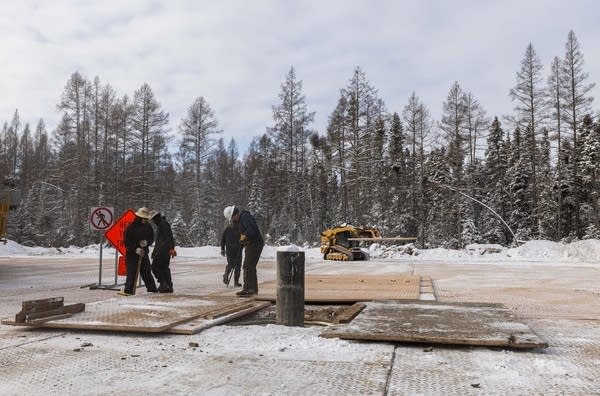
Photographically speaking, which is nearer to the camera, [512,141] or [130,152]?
[130,152]

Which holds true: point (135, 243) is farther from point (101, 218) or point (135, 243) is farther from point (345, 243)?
point (345, 243)

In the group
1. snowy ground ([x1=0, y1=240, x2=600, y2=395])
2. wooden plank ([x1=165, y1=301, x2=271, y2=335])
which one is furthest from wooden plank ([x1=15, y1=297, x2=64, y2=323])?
wooden plank ([x1=165, y1=301, x2=271, y2=335])

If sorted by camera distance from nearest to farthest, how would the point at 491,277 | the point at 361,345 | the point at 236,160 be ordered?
the point at 361,345
the point at 491,277
the point at 236,160

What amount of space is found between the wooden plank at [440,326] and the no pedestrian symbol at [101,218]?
21.0 ft

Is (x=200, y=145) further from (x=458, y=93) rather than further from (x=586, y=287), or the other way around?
(x=586, y=287)

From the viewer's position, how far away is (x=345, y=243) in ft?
78.9

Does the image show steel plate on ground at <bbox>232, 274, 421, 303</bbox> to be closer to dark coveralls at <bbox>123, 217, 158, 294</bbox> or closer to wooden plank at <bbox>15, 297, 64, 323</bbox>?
dark coveralls at <bbox>123, 217, 158, 294</bbox>

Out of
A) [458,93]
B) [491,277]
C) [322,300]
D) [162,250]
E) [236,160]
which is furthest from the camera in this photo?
[236,160]

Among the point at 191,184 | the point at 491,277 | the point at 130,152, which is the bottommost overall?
the point at 491,277

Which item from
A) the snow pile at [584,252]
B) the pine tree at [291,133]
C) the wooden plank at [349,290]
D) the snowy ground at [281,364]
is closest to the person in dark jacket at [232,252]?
the wooden plank at [349,290]

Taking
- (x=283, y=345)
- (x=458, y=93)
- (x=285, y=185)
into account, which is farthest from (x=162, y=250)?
(x=285, y=185)

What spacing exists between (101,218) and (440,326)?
26.0 ft

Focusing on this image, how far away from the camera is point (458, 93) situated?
44250mm

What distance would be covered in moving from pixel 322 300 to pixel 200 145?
1502 inches
